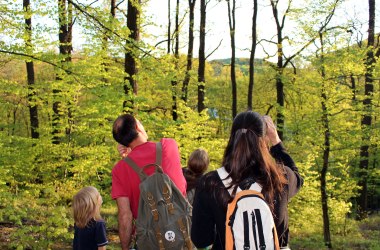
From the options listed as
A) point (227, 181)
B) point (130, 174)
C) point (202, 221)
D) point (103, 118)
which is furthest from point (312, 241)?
point (227, 181)

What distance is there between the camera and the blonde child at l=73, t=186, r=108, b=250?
3.36 m

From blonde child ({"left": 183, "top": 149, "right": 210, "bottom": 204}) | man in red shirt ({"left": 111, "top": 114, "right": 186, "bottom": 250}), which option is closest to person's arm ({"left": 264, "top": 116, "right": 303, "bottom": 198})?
man in red shirt ({"left": 111, "top": 114, "right": 186, "bottom": 250})

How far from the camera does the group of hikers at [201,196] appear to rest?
6.61 ft

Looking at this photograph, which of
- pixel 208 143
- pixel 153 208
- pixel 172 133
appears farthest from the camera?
pixel 208 143

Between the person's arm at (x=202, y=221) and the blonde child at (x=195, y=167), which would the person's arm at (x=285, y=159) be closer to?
the person's arm at (x=202, y=221)

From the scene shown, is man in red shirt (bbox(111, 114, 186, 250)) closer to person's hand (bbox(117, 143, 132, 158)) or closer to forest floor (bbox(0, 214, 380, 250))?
person's hand (bbox(117, 143, 132, 158))

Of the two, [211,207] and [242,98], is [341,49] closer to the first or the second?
[211,207]

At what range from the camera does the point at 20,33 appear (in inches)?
357

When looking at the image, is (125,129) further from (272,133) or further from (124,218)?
(272,133)

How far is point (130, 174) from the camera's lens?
113 inches

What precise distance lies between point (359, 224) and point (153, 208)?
17177mm

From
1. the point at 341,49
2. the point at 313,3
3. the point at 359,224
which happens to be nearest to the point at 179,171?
the point at 341,49

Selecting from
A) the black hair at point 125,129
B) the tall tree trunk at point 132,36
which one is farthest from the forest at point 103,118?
the black hair at point 125,129

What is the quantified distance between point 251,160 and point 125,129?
1.24 m
